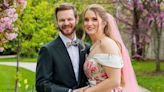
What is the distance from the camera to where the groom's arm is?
3.42m

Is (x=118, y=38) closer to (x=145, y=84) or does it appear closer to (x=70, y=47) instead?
(x=70, y=47)

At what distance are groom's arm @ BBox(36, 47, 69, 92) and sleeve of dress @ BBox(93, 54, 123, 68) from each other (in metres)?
0.33

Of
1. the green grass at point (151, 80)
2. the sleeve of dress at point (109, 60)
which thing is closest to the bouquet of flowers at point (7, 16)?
the sleeve of dress at point (109, 60)

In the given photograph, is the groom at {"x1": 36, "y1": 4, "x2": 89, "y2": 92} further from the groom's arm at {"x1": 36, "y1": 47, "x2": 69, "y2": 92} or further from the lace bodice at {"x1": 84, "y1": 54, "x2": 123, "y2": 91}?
the lace bodice at {"x1": 84, "y1": 54, "x2": 123, "y2": 91}

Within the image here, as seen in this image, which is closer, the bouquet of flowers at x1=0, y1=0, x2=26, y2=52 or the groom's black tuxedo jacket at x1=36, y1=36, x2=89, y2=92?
the groom's black tuxedo jacket at x1=36, y1=36, x2=89, y2=92

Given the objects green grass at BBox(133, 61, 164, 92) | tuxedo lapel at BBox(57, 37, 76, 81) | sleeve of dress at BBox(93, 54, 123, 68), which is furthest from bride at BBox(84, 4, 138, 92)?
green grass at BBox(133, 61, 164, 92)

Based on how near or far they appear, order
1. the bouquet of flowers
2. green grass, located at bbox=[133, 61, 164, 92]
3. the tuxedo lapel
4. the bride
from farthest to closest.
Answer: green grass, located at bbox=[133, 61, 164, 92]
the bouquet of flowers
the tuxedo lapel
the bride

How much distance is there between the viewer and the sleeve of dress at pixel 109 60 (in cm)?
337

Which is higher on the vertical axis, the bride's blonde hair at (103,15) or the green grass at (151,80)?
the bride's blonde hair at (103,15)

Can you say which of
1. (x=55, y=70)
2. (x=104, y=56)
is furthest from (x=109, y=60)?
(x=55, y=70)

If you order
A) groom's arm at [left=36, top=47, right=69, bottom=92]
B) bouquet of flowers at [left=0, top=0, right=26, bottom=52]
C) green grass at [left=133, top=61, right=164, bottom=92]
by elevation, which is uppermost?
bouquet of flowers at [left=0, top=0, right=26, bottom=52]

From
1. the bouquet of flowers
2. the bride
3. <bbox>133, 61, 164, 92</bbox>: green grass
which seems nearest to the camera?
the bride

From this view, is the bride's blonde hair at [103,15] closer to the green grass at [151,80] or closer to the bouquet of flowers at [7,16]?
the bouquet of flowers at [7,16]

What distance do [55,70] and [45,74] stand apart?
0.30 ft
